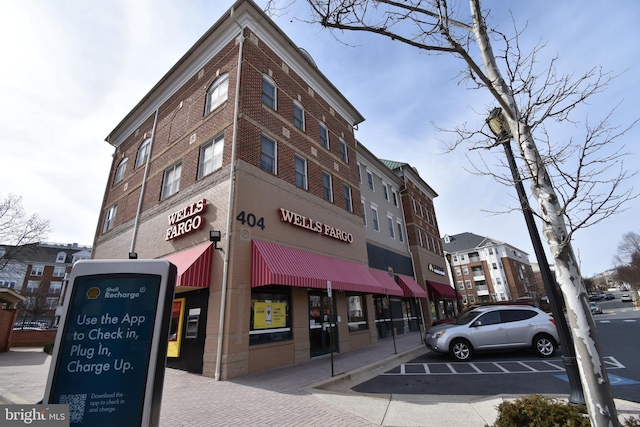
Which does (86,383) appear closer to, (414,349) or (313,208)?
(313,208)

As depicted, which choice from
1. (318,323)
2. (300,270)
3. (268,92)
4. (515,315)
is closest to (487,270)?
(515,315)

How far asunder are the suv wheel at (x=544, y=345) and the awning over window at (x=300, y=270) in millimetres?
6253

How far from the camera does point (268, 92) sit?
13.4 m

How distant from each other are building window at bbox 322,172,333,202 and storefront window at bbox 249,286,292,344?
598 centimetres

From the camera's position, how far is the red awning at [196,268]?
361 inches

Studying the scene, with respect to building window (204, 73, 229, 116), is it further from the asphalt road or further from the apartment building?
the apartment building

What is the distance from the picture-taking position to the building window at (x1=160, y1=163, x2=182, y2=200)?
1365 cm

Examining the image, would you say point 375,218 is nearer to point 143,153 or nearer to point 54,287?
point 143,153

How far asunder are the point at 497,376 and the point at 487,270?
208 ft

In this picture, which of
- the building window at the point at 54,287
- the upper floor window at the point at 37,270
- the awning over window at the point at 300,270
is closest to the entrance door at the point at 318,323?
the awning over window at the point at 300,270

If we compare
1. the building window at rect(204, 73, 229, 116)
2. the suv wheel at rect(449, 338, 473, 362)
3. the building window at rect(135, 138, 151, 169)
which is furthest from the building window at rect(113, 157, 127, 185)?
the suv wheel at rect(449, 338, 473, 362)

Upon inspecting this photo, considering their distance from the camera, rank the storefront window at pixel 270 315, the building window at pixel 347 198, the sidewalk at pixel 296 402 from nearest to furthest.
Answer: the sidewalk at pixel 296 402 < the storefront window at pixel 270 315 < the building window at pixel 347 198

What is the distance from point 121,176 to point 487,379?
2156cm

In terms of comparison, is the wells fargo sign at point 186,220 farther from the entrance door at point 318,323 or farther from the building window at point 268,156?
the entrance door at point 318,323
